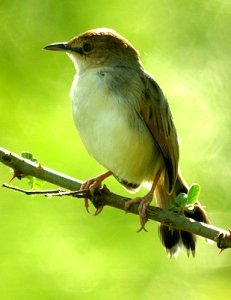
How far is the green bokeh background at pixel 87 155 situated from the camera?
4895 mm

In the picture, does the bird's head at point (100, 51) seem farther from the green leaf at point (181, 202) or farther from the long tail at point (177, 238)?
the green leaf at point (181, 202)

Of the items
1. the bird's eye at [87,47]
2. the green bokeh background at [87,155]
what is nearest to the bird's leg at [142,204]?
the green bokeh background at [87,155]

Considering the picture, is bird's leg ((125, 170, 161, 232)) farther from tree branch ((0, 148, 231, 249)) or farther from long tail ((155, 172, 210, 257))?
long tail ((155, 172, 210, 257))

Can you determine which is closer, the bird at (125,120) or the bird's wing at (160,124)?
the bird at (125,120)

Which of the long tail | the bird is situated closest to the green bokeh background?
the long tail

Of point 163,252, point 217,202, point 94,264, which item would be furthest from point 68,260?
point 217,202

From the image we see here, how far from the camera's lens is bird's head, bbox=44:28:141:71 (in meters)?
5.17

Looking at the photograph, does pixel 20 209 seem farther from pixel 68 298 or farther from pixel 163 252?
pixel 163 252

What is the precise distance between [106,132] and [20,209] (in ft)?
2.44

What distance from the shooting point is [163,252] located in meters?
5.24

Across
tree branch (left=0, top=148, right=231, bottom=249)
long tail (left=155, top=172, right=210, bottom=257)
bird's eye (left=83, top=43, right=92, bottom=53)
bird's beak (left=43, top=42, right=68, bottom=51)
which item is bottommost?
tree branch (left=0, top=148, right=231, bottom=249)

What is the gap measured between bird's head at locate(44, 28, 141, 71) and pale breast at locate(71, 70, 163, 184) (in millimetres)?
138

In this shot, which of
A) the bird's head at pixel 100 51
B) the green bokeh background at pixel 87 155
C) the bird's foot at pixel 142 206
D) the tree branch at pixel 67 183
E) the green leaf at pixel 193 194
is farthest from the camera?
the bird's head at pixel 100 51

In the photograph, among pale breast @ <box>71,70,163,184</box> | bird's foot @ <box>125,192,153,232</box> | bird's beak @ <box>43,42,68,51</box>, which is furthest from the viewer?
bird's beak @ <box>43,42,68,51</box>
